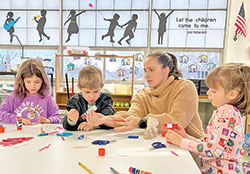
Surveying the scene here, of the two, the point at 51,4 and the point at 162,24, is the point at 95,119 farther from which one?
the point at 51,4

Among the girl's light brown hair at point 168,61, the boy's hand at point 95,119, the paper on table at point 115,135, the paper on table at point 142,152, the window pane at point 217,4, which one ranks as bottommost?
the paper on table at point 115,135

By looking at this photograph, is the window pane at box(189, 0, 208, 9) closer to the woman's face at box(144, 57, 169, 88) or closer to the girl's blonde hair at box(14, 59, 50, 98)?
the woman's face at box(144, 57, 169, 88)

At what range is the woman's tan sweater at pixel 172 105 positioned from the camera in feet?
4.51

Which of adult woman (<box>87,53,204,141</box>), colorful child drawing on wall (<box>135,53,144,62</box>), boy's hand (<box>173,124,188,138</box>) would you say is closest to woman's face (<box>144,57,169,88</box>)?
adult woman (<box>87,53,204,141</box>)

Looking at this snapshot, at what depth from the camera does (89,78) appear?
1.35m

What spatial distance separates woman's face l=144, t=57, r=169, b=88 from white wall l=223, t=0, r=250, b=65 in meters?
2.74

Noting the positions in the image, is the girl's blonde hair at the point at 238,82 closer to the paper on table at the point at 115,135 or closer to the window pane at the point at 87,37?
the paper on table at the point at 115,135

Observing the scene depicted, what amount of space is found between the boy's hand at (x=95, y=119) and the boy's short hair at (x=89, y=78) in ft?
0.61

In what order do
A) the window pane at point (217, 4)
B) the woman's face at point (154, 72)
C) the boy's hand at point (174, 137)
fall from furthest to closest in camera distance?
1. the window pane at point (217, 4)
2. the woman's face at point (154, 72)
3. the boy's hand at point (174, 137)

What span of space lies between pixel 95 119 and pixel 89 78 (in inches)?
10.4

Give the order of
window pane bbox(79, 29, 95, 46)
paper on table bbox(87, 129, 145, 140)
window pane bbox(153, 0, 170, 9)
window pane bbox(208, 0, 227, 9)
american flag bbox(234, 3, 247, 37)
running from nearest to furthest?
paper on table bbox(87, 129, 145, 140), american flag bbox(234, 3, 247, 37), window pane bbox(208, 0, 227, 9), window pane bbox(153, 0, 170, 9), window pane bbox(79, 29, 95, 46)

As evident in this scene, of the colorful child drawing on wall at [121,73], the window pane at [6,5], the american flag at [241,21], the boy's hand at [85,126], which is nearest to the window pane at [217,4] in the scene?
the american flag at [241,21]

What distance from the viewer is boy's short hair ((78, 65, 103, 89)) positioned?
135 cm

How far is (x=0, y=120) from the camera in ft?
5.02
